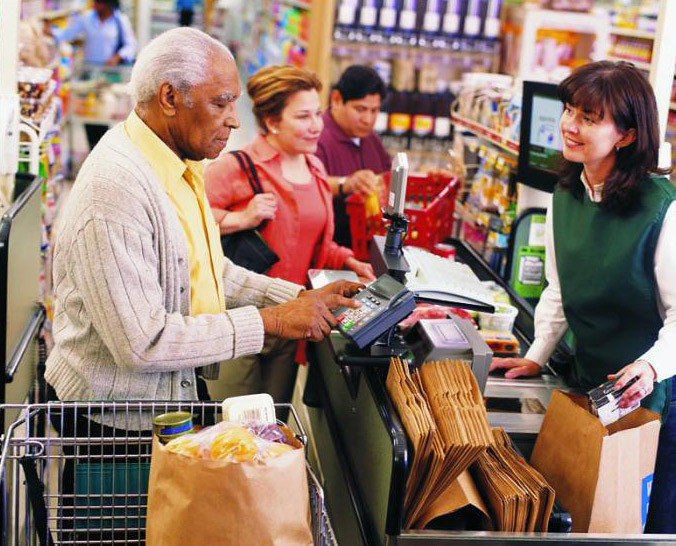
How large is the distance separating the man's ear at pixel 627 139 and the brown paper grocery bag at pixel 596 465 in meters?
0.76

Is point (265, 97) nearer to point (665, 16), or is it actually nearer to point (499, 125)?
point (499, 125)

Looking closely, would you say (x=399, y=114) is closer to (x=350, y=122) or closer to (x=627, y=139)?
(x=350, y=122)

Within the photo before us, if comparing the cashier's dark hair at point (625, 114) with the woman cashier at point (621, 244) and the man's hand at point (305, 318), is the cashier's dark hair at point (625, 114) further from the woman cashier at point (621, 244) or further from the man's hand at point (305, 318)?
the man's hand at point (305, 318)

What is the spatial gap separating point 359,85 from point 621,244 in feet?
8.64

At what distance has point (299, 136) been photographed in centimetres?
392

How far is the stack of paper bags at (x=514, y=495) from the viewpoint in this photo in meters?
2.09

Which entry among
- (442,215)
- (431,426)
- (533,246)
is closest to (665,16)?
(533,246)

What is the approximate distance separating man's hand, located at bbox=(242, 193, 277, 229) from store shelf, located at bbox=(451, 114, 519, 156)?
1140 mm

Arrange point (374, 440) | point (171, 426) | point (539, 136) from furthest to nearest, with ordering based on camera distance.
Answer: point (539, 136) < point (374, 440) < point (171, 426)

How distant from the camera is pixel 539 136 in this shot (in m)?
3.87

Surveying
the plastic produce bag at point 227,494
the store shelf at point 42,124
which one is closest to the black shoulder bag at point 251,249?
the store shelf at point 42,124

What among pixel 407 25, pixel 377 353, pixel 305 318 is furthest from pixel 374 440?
pixel 407 25

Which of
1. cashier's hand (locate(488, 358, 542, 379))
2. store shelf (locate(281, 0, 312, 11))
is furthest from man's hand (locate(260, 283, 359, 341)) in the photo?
store shelf (locate(281, 0, 312, 11))

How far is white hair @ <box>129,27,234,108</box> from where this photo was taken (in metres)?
2.28
